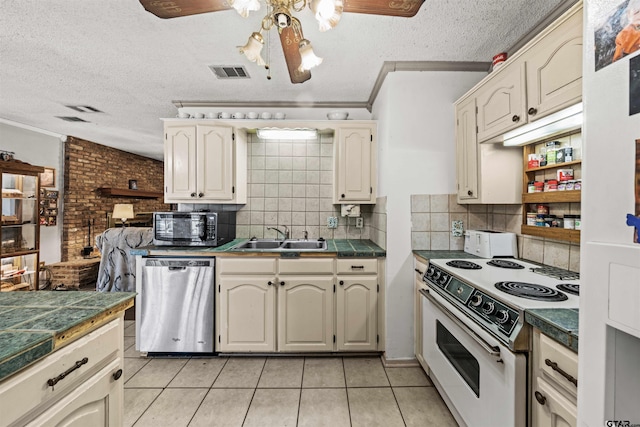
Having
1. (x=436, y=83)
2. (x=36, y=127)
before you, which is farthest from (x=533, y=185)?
(x=36, y=127)

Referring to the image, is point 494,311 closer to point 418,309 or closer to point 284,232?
point 418,309

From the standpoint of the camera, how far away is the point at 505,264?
177cm

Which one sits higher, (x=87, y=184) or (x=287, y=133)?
(x=287, y=133)

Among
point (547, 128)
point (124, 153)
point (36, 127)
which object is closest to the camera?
point (547, 128)

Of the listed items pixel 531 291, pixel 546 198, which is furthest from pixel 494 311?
pixel 546 198

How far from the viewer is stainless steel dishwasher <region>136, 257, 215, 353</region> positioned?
2305 mm

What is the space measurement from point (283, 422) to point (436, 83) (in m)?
2.71

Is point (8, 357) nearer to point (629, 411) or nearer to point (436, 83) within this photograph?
point (629, 411)

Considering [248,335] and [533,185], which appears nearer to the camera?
[533,185]

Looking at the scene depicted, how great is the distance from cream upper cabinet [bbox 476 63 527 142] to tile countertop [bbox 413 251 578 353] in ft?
3.50

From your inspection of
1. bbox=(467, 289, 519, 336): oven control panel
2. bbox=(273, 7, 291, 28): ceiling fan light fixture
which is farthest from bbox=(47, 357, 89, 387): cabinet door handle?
bbox=(467, 289, 519, 336): oven control panel

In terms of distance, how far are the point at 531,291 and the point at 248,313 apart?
1977 mm

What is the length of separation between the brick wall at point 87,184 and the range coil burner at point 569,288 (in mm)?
6279

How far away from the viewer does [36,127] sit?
161 inches
